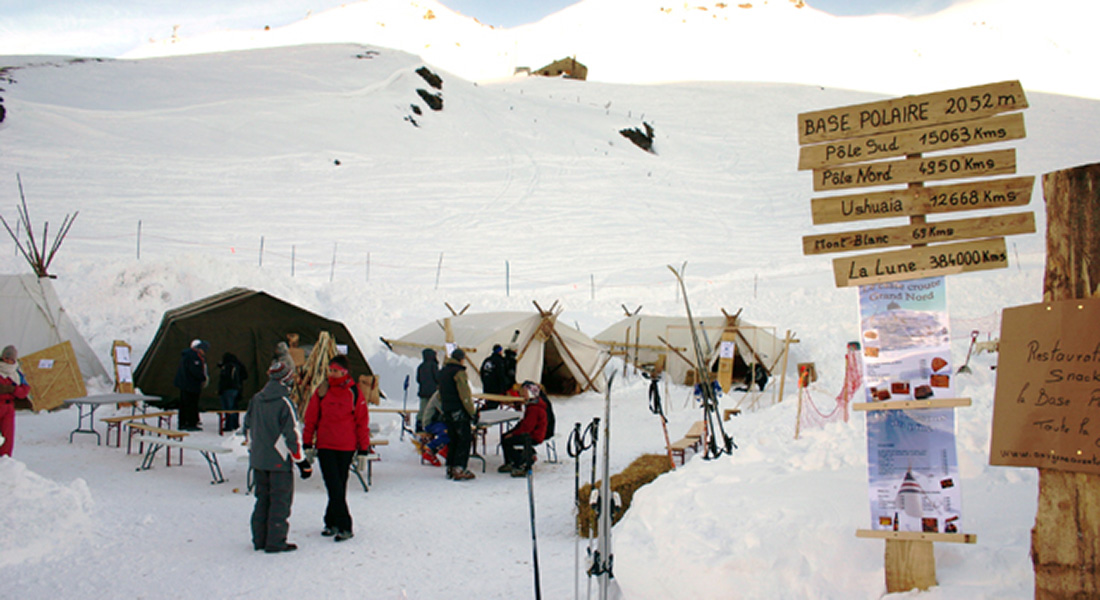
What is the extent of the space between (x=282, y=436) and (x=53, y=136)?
31777 mm

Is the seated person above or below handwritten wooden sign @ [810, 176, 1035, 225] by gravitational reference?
below

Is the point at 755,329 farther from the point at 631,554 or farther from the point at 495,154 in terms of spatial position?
the point at 495,154

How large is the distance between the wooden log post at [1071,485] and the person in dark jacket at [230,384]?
9896mm

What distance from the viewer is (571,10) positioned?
110188 millimetres

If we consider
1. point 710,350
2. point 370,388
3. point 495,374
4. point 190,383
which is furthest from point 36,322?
point 710,350

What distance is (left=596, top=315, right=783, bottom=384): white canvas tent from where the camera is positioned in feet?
54.7

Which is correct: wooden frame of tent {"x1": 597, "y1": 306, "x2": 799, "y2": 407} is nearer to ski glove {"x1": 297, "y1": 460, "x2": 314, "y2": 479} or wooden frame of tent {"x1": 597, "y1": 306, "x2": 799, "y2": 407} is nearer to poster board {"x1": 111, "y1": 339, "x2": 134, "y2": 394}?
poster board {"x1": 111, "y1": 339, "x2": 134, "y2": 394}

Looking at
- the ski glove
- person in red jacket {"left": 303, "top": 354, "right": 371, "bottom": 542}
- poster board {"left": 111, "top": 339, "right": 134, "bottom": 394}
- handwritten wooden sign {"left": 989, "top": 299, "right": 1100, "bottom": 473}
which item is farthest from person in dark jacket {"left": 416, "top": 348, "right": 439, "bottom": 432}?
handwritten wooden sign {"left": 989, "top": 299, "right": 1100, "bottom": 473}

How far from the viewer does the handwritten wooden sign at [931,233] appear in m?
3.32

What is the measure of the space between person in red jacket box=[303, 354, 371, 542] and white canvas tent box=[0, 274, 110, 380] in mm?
7449

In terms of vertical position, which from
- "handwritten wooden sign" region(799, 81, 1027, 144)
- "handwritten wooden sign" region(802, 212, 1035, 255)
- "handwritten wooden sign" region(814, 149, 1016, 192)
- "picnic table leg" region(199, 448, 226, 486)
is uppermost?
"handwritten wooden sign" region(799, 81, 1027, 144)

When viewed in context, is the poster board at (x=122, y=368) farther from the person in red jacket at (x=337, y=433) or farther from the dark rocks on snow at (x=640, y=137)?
the dark rocks on snow at (x=640, y=137)

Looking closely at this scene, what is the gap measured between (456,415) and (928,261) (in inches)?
225

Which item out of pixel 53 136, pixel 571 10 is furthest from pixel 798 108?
pixel 571 10
